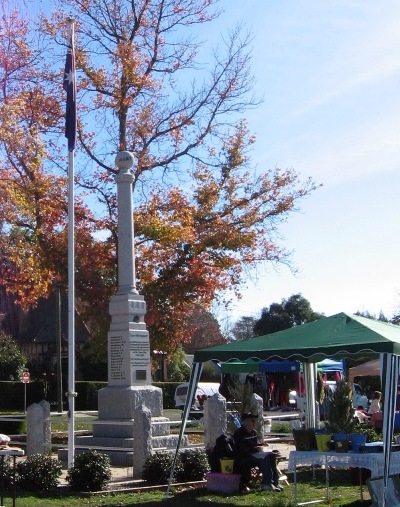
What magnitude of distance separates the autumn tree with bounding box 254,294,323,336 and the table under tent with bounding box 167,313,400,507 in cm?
5213

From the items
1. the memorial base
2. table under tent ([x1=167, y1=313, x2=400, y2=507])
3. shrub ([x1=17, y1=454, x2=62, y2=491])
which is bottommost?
shrub ([x1=17, y1=454, x2=62, y2=491])

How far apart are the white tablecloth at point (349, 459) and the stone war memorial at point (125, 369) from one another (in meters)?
5.79

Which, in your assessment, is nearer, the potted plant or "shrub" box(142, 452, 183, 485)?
the potted plant

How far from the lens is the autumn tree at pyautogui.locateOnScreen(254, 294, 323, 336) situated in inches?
2579

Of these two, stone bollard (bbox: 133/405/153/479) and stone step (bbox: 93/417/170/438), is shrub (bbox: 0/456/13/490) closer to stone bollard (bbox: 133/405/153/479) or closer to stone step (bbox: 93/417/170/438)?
stone bollard (bbox: 133/405/153/479)

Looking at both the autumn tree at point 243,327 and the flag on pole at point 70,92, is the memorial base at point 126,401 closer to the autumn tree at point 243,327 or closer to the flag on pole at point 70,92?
the flag on pole at point 70,92

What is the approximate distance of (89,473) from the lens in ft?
43.4

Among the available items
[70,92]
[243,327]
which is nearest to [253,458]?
[70,92]

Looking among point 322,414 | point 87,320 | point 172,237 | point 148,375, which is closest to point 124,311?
point 148,375

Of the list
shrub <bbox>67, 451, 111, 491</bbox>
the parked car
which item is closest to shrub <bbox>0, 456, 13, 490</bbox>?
shrub <bbox>67, 451, 111, 491</bbox>

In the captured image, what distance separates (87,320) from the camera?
83.7 feet

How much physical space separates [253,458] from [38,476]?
3355 mm

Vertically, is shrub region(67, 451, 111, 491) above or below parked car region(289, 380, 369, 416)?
above

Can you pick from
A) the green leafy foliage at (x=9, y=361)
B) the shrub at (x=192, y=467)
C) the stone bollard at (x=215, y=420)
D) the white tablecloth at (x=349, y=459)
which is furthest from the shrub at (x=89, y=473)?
the green leafy foliage at (x=9, y=361)
